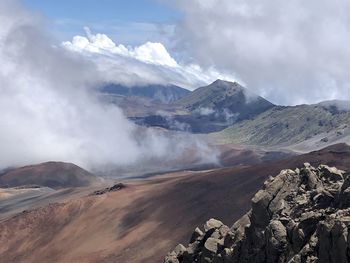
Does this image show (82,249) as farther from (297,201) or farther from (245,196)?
(297,201)

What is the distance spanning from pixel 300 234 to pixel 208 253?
10962 mm

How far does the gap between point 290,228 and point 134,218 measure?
294 feet

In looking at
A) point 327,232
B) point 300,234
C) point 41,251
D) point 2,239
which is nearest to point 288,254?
point 300,234

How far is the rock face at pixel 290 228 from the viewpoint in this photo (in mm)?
36031

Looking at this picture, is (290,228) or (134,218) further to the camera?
(134,218)

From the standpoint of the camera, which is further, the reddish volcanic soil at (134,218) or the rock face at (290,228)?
the reddish volcanic soil at (134,218)

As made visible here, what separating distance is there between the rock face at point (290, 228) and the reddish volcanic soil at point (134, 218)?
47.7 meters

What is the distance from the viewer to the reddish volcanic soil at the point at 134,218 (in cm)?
10900

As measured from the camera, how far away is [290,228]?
4062cm

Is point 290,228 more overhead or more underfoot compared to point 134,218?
more underfoot

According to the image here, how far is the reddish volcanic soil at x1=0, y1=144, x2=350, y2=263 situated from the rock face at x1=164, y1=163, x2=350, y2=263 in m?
47.7

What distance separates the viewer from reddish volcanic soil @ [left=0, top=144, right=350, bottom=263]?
109000 mm

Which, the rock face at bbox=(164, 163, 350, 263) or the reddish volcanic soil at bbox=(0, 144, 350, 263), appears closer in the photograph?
the rock face at bbox=(164, 163, 350, 263)

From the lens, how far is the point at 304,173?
5081 centimetres
